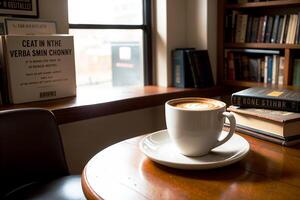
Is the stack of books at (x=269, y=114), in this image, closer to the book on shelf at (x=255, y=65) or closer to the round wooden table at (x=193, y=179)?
the round wooden table at (x=193, y=179)

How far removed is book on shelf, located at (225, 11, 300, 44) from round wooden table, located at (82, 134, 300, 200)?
4.65 feet

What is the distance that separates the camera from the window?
7.23 ft

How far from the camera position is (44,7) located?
1924 mm

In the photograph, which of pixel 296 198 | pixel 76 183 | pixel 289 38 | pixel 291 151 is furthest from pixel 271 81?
pixel 296 198

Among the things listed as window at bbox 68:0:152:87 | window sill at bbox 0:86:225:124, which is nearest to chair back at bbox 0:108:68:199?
window sill at bbox 0:86:225:124

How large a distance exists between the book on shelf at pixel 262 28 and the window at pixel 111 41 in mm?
621

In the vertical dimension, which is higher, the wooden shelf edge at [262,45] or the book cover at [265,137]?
the wooden shelf edge at [262,45]

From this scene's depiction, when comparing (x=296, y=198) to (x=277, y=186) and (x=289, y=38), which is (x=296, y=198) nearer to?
(x=277, y=186)

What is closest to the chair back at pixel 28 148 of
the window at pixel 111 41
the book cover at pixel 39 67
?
the book cover at pixel 39 67

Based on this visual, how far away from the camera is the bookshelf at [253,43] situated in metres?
2.23

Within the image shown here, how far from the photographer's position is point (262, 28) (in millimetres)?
2371

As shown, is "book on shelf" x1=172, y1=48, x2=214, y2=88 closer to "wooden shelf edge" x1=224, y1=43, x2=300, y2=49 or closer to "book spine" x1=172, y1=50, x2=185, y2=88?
"book spine" x1=172, y1=50, x2=185, y2=88

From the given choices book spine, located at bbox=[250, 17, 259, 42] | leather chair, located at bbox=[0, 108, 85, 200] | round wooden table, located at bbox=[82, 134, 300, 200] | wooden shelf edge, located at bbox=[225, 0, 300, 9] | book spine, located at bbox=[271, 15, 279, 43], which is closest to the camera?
round wooden table, located at bbox=[82, 134, 300, 200]

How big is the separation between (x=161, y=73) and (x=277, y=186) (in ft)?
5.86
